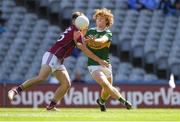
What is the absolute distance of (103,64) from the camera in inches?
788

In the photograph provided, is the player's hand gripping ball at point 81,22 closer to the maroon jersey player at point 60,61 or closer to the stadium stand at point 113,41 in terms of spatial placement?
the maroon jersey player at point 60,61

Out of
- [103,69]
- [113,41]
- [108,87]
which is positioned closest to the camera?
[108,87]

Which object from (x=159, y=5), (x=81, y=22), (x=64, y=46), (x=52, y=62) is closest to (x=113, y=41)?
(x=159, y=5)

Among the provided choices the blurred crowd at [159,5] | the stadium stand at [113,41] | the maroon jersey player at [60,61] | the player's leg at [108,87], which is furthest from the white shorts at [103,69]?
the blurred crowd at [159,5]

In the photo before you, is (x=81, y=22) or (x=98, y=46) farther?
(x=98, y=46)

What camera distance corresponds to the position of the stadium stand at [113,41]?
103 ft

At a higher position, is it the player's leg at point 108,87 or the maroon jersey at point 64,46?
the maroon jersey at point 64,46

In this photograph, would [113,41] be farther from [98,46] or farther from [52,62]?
[52,62]

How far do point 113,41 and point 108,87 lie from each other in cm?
1298

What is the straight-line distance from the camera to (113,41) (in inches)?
1287

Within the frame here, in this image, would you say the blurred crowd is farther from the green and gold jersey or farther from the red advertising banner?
the green and gold jersey

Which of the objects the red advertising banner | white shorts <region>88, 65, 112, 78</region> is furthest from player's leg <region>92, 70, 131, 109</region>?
the red advertising banner

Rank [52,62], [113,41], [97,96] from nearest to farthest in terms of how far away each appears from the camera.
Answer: [52,62] → [97,96] → [113,41]

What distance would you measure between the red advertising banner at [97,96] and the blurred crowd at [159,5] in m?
6.10
